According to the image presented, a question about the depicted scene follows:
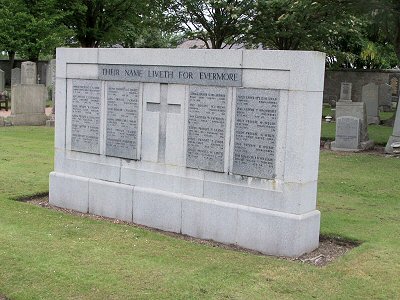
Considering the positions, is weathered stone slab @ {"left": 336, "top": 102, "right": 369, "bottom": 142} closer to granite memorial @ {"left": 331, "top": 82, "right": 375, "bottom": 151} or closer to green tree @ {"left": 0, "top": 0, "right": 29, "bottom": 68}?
granite memorial @ {"left": 331, "top": 82, "right": 375, "bottom": 151}

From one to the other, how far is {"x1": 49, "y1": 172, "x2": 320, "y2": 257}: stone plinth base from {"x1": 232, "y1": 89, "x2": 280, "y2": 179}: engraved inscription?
0.49m

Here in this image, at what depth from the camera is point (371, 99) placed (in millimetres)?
25719

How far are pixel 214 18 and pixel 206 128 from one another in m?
21.0

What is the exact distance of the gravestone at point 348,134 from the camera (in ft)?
56.0

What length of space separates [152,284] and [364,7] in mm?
14821

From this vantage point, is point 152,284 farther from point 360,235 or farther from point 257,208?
point 360,235

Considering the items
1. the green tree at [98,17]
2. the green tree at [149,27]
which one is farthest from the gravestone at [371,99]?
the green tree at [98,17]

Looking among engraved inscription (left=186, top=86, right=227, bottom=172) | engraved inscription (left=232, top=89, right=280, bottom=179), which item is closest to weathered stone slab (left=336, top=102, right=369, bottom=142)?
engraved inscription (left=186, top=86, right=227, bottom=172)

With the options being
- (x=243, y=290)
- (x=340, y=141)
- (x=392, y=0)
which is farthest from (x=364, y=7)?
(x=243, y=290)

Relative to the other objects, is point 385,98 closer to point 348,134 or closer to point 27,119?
point 348,134

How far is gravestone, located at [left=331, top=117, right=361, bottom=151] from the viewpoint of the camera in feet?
56.0

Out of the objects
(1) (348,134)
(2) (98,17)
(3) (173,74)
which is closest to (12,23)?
(2) (98,17)

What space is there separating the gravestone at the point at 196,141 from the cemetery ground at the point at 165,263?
38 cm

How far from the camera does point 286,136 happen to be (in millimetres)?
6719
